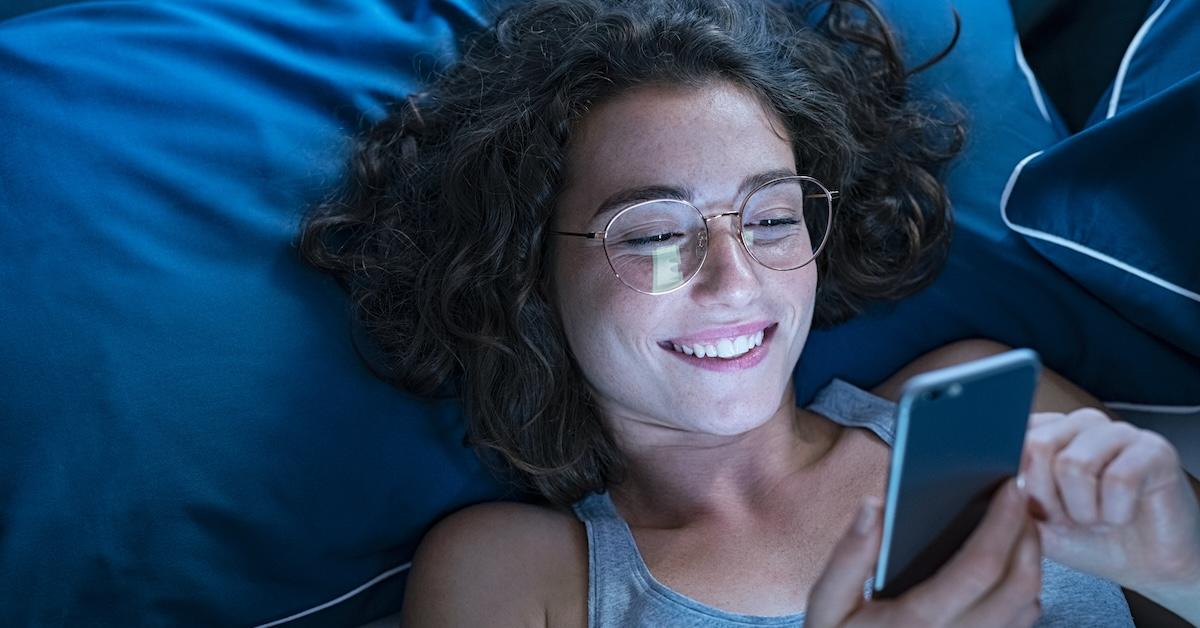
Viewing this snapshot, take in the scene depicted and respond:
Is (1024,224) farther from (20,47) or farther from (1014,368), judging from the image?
(20,47)

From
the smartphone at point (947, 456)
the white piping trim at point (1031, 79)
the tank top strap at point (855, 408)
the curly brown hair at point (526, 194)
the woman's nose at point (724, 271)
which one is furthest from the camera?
the white piping trim at point (1031, 79)

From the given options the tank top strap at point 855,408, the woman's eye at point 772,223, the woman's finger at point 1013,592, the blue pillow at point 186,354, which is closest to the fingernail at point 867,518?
the woman's finger at point 1013,592

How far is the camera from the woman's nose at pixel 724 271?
138 centimetres

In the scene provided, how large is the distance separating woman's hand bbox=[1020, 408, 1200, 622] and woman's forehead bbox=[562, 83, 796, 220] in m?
0.49

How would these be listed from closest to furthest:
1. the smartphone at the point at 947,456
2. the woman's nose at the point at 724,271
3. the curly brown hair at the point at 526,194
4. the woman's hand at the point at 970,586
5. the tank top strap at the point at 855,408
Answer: the smartphone at the point at 947,456, the woman's hand at the point at 970,586, the woman's nose at the point at 724,271, the curly brown hair at the point at 526,194, the tank top strap at the point at 855,408

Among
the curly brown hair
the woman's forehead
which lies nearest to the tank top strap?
the curly brown hair

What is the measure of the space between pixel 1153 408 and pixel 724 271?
2.63 ft

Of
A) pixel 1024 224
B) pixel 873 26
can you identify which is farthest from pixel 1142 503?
pixel 873 26

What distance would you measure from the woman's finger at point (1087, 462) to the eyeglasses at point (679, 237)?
46 centimetres

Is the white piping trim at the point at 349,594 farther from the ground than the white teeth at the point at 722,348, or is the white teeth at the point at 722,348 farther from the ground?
the white teeth at the point at 722,348

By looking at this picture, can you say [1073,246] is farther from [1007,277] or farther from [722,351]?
[722,351]

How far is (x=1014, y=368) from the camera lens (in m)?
0.93

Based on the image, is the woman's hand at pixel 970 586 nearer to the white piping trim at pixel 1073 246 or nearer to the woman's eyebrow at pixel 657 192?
the woman's eyebrow at pixel 657 192

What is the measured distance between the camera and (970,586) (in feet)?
3.38
